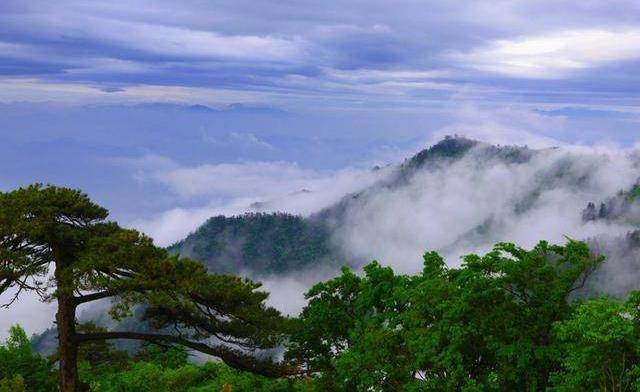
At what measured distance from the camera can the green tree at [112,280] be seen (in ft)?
59.4

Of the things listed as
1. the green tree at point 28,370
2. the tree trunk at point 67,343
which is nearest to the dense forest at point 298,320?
the tree trunk at point 67,343

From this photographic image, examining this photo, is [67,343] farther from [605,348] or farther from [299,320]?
[605,348]

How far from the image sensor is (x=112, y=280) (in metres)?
18.2

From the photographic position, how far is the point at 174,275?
18.8m

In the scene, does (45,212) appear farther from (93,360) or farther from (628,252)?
(628,252)

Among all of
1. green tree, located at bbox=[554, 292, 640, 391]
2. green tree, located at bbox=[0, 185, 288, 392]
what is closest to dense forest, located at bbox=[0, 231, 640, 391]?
green tree, located at bbox=[554, 292, 640, 391]

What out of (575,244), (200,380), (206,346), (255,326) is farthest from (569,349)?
(200,380)

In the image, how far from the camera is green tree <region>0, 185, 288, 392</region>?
18.1 meters

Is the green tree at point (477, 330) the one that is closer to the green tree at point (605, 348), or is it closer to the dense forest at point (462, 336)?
the dense forest at point (462, 336)

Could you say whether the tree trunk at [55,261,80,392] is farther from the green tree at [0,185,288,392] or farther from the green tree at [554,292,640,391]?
the green tree at [554,292,640,391]

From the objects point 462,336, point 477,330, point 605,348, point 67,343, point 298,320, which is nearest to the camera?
point 605,348

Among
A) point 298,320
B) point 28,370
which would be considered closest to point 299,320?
point 298,320

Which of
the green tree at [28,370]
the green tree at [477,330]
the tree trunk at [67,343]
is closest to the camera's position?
the green tree at [477,330]

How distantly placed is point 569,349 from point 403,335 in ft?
19.2
